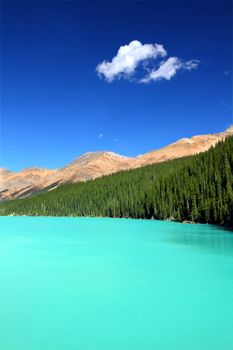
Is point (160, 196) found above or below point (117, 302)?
above

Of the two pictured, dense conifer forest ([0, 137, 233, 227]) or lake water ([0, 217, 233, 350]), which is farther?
dense conifer forest ([0, 137, 233, 227])

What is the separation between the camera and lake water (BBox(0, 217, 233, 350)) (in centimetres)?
1302

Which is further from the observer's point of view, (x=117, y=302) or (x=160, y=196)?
(x=160, y=196)

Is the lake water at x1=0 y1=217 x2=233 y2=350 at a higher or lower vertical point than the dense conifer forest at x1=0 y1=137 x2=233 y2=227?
lower

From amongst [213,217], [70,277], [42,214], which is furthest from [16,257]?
[42,214]

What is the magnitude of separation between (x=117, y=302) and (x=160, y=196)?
8619 cm

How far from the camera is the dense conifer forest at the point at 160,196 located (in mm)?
75500

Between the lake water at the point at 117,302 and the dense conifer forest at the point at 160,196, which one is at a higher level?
the dense conifer forest at the point at 160,196

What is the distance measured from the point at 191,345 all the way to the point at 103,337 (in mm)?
2944

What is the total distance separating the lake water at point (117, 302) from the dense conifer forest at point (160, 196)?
4420cm

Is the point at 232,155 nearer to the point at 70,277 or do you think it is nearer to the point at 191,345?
the point at 70,277

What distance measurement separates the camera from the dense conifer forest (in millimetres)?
75500

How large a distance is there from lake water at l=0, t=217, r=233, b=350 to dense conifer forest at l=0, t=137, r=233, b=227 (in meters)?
44.2

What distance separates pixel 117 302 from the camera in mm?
17453
